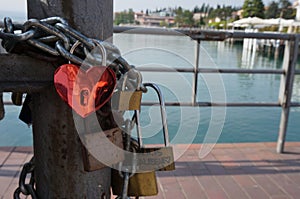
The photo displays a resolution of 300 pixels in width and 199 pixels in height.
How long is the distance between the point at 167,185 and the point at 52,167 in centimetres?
141

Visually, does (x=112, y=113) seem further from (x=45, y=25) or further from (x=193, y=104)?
(x=193, y=104)

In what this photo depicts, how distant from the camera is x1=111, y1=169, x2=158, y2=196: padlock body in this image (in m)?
0.71

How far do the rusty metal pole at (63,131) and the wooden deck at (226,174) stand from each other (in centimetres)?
124

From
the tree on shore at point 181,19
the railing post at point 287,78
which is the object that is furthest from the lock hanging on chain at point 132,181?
the tree on shore at point 181,19

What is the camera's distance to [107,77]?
0.54 meters

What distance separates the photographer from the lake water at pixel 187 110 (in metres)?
1.08

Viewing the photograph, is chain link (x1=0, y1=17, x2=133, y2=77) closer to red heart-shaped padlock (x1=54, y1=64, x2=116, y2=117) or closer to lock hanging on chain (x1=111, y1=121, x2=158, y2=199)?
red heart-shaped padlock (x1=54, y1=64, x2=116, y2=117)

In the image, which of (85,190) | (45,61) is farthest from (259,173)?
(45,61)

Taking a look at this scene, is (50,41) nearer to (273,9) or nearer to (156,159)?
(156,159)

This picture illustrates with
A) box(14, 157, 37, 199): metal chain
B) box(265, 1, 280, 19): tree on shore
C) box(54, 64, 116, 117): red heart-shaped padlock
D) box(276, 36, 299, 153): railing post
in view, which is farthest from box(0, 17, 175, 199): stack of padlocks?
box(265, 1, 280, 19): tree on shore

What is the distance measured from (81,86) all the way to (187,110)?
1941mm

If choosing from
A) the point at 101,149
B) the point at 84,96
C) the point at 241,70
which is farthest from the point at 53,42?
the point at 241,70

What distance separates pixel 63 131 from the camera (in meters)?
0.57

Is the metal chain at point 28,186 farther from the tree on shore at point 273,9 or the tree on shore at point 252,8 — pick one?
the tree on shore at point 273,9
